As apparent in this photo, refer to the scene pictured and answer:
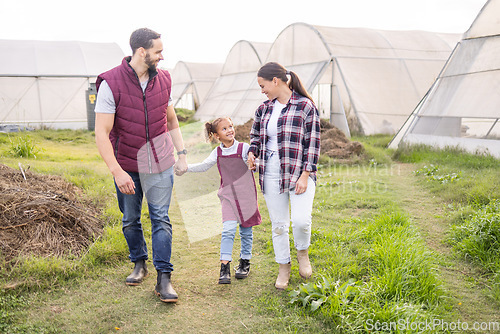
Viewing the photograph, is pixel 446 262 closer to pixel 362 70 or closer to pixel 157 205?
pixel 157 205

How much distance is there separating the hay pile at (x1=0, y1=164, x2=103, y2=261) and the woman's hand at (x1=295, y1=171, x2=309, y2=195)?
2052 mm

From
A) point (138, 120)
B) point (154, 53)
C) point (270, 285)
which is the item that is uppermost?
point (154, 53)

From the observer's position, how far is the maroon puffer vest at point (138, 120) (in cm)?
289

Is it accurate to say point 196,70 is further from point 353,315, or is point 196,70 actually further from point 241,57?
point 353,315

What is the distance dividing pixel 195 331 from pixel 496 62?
→ 8.08 metres

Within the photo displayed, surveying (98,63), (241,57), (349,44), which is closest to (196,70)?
(241,57)

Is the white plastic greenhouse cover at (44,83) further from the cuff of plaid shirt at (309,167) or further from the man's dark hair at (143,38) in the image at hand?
the cuff of plaid shirt at (309,167)

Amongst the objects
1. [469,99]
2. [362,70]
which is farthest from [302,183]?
[362,70]

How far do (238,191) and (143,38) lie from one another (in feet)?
4.52

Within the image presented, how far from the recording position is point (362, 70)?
12.7m

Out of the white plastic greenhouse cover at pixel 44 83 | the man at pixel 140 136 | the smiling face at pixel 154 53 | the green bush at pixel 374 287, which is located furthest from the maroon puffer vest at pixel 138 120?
the white plastic greenhouse cover at pixel 44 83

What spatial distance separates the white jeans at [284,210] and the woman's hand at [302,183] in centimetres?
8

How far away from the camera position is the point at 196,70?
23.3m

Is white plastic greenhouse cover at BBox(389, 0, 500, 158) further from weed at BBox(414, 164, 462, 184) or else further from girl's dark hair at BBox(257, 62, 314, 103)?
girl's dark hair at BBox(257, 62, 314, 103)
